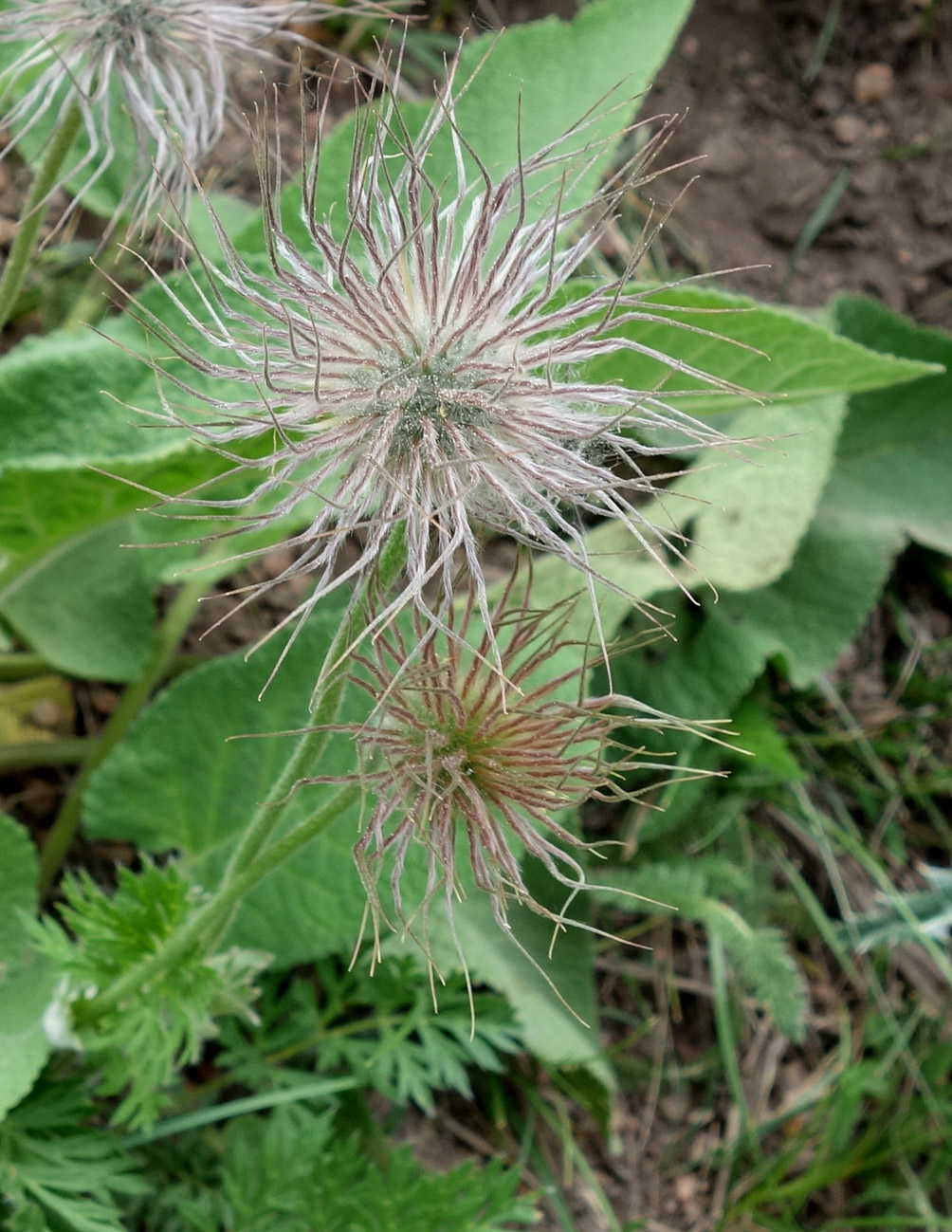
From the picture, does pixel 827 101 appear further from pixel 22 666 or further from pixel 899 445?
pixel 22 666

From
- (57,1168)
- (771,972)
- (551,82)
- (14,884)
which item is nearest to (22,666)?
(14,884)

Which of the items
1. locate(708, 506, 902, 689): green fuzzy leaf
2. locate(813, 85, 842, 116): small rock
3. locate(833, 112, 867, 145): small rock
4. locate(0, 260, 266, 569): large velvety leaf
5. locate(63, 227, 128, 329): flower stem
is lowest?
locate(708, 506, 902, 689): green fuzzy leaf

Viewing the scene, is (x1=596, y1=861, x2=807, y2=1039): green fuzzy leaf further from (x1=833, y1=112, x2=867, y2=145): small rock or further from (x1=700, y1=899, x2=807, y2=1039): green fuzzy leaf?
(x1=833, y1=112, x2=867, y2=145): small rock

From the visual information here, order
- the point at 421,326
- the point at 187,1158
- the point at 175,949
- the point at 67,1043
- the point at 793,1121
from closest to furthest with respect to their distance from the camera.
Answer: the point at 421,326 < the point at 175,949 < the point at 67,1043 < the point at 187,1158 < the point at 793,1121

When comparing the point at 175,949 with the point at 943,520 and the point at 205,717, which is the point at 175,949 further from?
the point at 943,520

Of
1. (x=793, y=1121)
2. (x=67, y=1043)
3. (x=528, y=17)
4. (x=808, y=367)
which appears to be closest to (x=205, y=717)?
(x=67, y=1043)

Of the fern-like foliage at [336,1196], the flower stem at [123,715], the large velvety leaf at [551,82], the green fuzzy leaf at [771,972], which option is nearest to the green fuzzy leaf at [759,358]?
the large velvety leaf at [551,82]

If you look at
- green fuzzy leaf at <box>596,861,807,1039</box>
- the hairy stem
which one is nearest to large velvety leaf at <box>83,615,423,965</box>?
the hairy stem
